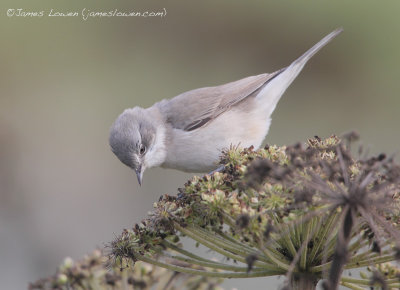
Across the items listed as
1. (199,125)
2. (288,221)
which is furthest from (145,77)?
(288,221)

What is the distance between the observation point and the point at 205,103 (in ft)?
19.7

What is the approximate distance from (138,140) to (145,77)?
2.09 meters

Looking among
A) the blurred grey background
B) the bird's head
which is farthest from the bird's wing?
the blurred grey background

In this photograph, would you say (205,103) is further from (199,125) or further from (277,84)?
(277,84)

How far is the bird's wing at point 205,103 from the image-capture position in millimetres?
5910

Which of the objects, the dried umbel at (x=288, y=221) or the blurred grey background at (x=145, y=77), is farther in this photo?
the blurred grey background at (x=145, y=77)

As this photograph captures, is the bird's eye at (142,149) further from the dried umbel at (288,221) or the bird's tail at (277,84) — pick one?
the dried umbel at (288,221)

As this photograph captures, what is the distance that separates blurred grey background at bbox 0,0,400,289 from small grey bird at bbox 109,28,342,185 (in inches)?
34.1

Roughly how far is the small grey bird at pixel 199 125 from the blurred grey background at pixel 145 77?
A: 87 cm

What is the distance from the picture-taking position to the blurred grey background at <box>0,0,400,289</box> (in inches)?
261

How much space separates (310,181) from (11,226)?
4399mm

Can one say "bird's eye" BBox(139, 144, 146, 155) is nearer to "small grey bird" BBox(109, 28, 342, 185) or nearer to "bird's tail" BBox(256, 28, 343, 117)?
"small grey bird" BBox(109, 28, 342, 185)

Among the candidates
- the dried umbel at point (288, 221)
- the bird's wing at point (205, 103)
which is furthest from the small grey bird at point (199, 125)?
the dried umbel at point (288, 221)

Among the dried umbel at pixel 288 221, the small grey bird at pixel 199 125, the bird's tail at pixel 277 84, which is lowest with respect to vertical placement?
the dried umbel at pixel 288 221
